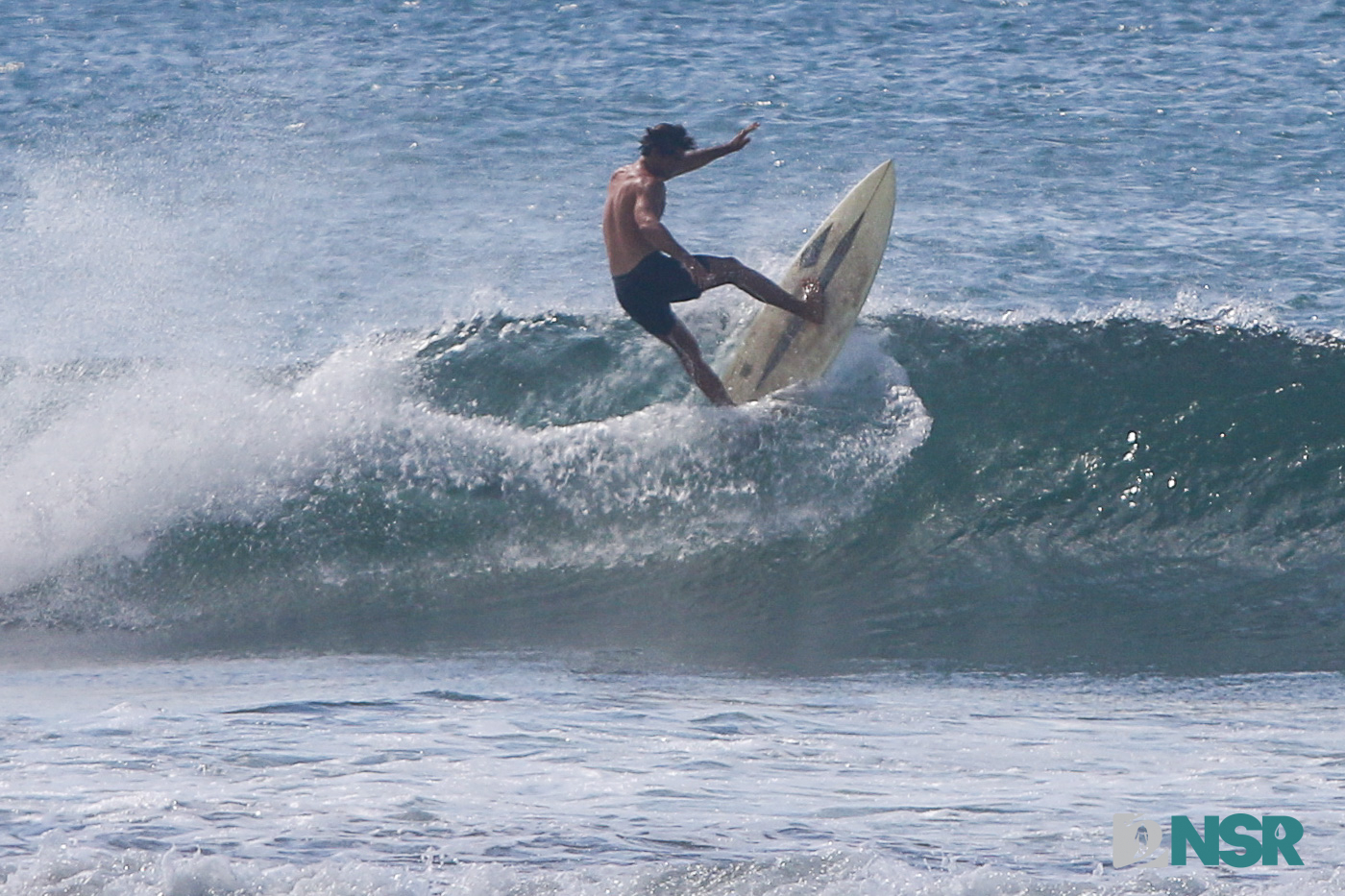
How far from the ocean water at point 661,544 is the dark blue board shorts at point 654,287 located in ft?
2.13

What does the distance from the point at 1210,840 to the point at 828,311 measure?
4208 millimetres

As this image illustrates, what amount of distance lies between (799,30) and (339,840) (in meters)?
19.0

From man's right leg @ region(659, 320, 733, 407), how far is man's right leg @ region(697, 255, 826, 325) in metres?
0.33

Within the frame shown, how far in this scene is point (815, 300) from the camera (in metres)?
7.62

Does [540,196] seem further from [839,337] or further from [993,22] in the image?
[993,22]

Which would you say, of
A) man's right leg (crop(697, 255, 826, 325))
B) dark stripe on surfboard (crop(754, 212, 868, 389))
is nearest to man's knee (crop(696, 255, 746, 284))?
man's right leg (crop(697, 255, 826, 325))

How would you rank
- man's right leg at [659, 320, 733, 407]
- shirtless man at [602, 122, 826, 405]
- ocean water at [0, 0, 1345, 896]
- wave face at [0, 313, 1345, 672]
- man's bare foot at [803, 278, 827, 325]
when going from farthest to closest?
man's bare foot at [803, 278, 827, 325] → man's right leg at [659, 320, 733, 407] → shirtless man at [602, 122, 826, 405] → wave face at [0, 313, 1345, 672] → ocean water at [0, 0, 1345, 896]

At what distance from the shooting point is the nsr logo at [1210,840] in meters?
3.76

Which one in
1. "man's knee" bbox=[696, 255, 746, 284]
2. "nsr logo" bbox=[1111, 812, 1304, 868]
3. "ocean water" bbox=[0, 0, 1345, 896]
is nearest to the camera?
"nsr logo" bbox=[1111, 812, 1304, 868]

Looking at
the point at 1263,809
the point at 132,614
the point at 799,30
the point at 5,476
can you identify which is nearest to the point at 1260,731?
the point at 1263,809

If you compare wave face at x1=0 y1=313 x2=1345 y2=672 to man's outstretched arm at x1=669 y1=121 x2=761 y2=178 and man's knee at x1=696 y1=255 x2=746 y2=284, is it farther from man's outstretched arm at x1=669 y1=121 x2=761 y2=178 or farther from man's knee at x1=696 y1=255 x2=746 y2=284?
man's outstretched arm at x1=669 y1=121 x2=761 y2=178

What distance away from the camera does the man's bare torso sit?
22.1 feet

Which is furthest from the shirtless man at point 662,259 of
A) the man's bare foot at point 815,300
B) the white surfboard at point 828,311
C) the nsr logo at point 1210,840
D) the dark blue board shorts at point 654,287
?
the nsr logo at point 1210,840

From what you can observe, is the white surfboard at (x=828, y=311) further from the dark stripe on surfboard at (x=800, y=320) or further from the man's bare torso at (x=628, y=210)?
the man's bare torso at (x=628, y=210)
